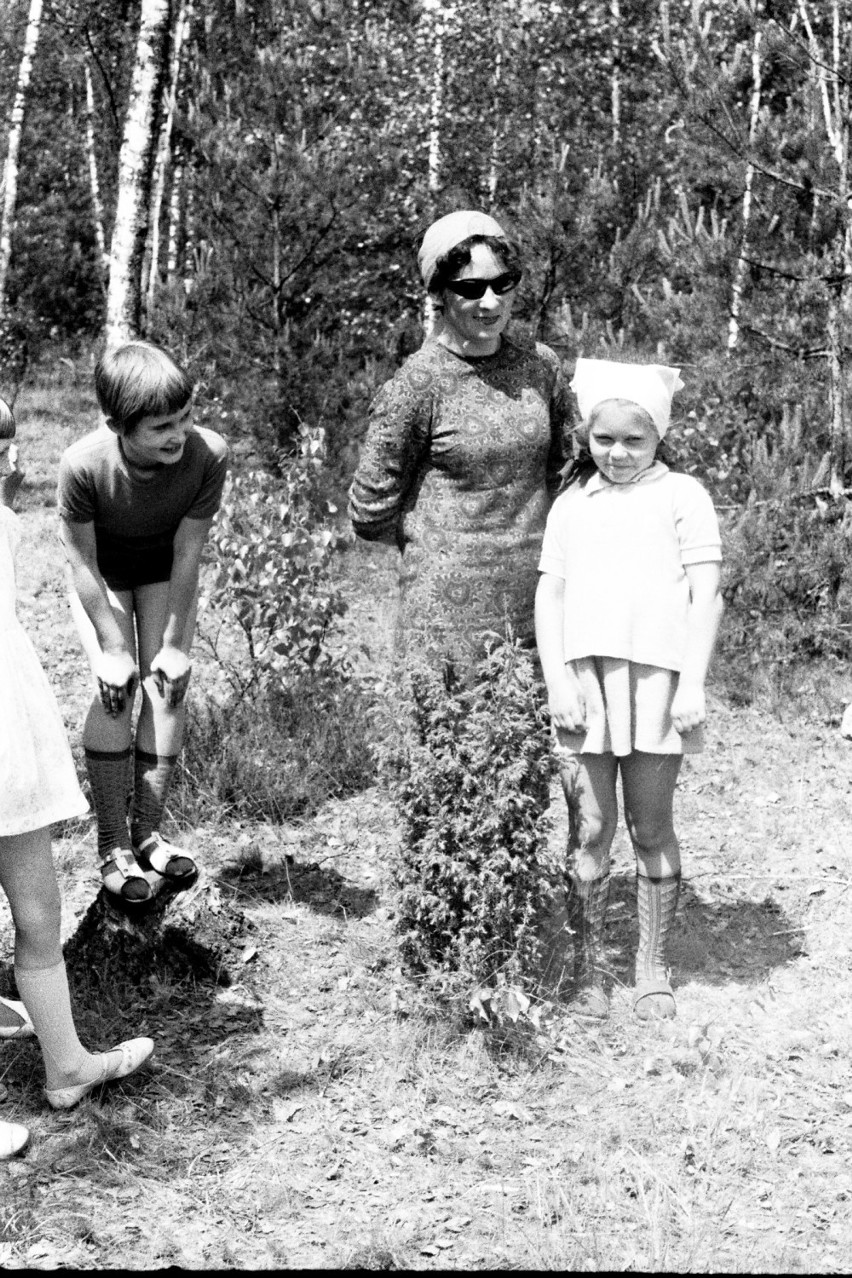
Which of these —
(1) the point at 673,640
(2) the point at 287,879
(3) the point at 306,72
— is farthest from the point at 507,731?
(3) the point at 306,72

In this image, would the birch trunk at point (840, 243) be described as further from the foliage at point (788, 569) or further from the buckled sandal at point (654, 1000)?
the buckled sandal at point (654, 1000)

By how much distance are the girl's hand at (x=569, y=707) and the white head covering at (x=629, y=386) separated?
2.22 feet

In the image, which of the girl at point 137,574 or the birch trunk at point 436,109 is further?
the birch trunk at point 436,109

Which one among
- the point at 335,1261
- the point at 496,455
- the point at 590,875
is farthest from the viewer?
the point at 590,875

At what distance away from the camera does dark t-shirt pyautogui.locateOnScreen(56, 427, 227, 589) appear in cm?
338

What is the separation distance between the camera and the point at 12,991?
3707 millimetres

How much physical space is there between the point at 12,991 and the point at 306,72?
316 inches

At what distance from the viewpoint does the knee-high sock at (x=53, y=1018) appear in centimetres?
298

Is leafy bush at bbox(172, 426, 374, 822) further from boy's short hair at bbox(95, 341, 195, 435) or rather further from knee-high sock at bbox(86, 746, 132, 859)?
boy's short hair at bbox(95, 341, 195, 435)

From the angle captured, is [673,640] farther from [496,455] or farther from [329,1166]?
[329,1166]

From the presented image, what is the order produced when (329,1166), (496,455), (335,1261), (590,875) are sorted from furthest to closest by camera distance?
1. (590,875)
2. (496,455)
3. (329,1166)
4. (335,1261)

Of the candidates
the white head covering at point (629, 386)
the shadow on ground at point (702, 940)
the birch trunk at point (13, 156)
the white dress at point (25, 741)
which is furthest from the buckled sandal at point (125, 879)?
the birch trunk at point (13, 156)

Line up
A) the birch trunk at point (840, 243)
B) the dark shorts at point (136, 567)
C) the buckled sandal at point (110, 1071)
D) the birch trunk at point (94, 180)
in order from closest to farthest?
the buckled sandal at point (110, 1071), the dark shorts at point (136, 567), the birch trunk at point (840, 243), the birch trunk at point (94, 180)

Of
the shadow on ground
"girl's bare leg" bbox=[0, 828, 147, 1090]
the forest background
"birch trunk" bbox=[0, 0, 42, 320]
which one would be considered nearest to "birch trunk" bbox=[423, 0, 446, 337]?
the forest background
